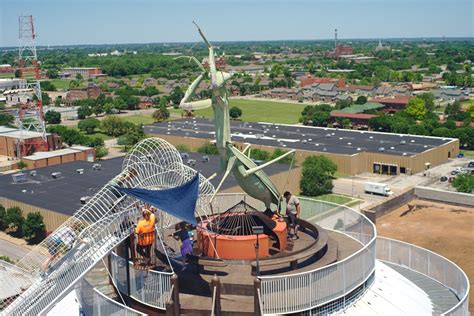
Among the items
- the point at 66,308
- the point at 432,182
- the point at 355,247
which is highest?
the point at 355,247

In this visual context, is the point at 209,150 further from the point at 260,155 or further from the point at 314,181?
the point at 314,181

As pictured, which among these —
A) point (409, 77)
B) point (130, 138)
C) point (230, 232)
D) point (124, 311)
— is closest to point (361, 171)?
point (130, 138)

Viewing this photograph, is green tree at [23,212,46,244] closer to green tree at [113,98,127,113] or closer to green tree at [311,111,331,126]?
green tree at [311,111,331,126]

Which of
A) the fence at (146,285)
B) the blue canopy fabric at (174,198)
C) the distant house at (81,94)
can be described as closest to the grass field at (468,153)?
the blue canopy fabric at (174,198)

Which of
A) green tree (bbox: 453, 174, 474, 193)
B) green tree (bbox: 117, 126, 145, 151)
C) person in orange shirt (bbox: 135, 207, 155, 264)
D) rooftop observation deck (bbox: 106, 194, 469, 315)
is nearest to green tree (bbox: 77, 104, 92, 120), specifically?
green tree (bbox: 117, 126, 145, 151)

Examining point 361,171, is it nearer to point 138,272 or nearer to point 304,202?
point 304,202

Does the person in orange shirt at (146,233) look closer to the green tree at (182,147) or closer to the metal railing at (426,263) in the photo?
the metal railing at (426,263)

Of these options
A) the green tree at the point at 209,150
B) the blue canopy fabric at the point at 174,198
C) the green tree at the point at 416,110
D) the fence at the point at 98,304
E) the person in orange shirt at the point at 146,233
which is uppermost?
the blue canopy fabric at the point at 174,198
